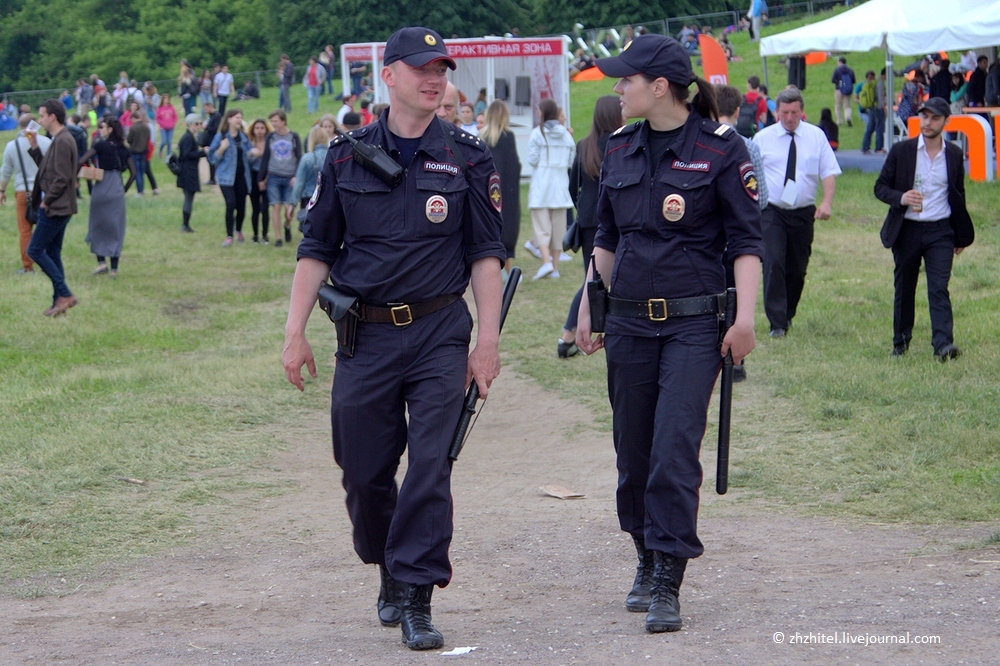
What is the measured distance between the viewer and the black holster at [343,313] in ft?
13.1

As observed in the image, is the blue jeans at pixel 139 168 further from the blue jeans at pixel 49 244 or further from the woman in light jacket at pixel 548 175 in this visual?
the woman in light jacket at pixel 548 175

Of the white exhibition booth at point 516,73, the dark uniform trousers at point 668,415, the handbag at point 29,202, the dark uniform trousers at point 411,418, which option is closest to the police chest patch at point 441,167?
the dark uniform trousers at point 411,418

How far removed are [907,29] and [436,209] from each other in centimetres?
1842

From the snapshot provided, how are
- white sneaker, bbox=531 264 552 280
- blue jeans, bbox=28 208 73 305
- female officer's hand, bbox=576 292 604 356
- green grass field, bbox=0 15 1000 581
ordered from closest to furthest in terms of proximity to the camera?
female officer's hand, bbox=576 292 604 356
green grass field, bbox=0 15 1000 581
blue jeans, bbox=28 208 73 305
white sneaker, bbox=531 264 552 280

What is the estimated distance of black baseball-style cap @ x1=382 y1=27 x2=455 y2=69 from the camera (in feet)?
13.0

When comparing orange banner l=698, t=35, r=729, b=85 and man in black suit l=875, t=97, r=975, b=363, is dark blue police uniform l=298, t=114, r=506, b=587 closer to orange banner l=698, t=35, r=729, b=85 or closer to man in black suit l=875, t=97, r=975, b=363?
man in black suit l=875, t=97, r=975, b=363

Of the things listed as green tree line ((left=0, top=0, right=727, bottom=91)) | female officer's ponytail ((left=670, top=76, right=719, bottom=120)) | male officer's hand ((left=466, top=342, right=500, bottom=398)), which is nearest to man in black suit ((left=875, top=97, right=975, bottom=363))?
female officer's ponytail ((left=670, top=76, right=719, bottom=120))

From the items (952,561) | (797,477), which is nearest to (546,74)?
(797,477)

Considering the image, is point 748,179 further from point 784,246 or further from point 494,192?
point 784,246

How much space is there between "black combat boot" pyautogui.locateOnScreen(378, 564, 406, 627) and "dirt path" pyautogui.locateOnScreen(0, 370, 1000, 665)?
2.3 inches

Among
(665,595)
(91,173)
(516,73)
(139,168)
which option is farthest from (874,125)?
(665,595)

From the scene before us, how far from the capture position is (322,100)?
1796 inches

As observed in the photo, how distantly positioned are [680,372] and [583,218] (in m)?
5.31

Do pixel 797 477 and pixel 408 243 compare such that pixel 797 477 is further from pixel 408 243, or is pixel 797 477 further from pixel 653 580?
pixel 408 243
